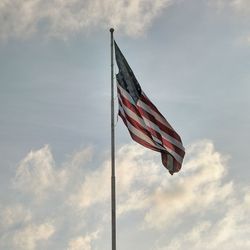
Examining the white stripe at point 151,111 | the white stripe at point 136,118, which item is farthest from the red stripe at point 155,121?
the white stripe at point 136,118

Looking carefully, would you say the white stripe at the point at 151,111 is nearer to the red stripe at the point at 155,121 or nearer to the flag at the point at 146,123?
the flag at the point at 146,123

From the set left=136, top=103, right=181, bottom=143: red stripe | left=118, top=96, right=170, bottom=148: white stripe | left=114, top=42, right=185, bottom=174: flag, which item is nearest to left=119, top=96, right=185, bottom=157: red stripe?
left=114, top=42, right=185, bottom=174: flag

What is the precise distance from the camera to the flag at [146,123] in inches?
1309

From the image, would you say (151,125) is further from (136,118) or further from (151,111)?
(136,118)

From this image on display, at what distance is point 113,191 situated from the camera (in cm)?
3111

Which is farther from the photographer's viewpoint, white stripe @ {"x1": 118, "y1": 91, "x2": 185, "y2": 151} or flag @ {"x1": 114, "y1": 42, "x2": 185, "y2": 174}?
white stripe @ {"x1": 118, "y1": 91, "x2": 185, "y2": 151}

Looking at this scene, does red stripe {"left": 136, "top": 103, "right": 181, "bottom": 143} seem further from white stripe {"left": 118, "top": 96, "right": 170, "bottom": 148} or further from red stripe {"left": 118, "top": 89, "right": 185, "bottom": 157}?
white stripe {"left": 118, "top": 96, "right": 170, "bottom": 148}

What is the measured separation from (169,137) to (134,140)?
7.85 ft

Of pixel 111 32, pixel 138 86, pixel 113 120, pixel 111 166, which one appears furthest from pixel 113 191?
pixel 111 32

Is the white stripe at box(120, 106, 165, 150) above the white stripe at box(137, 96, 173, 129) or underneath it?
underneath

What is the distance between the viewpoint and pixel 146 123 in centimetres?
3381

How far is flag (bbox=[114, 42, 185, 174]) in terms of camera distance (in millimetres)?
33250

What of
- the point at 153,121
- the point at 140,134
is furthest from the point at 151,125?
the point at 140,134

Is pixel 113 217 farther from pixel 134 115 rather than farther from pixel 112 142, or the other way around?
pixel 134 115
